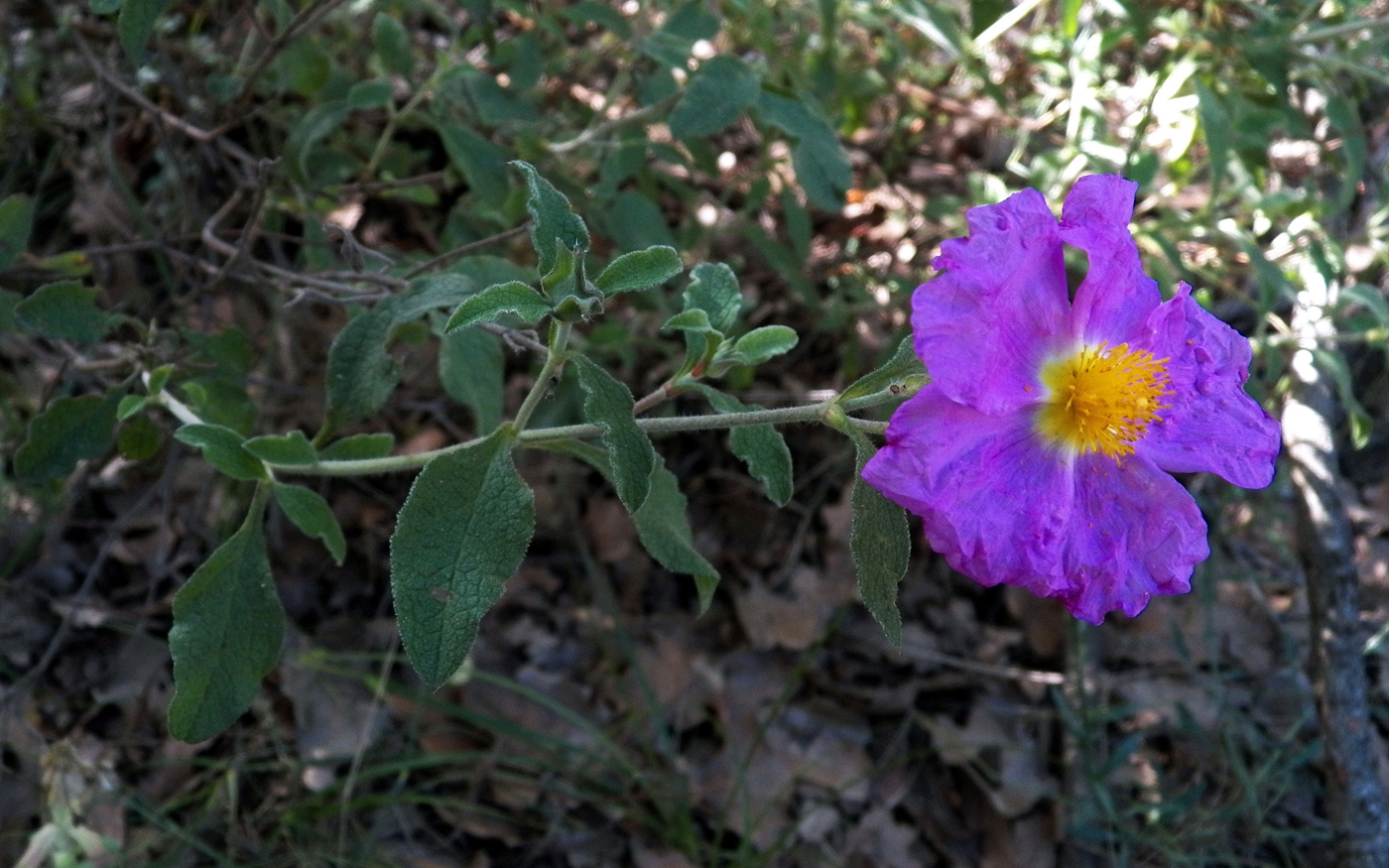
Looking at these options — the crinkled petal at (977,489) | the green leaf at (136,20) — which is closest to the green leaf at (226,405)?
the green leaf at (136,20)

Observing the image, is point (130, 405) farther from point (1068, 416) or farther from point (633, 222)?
point (1068, 416)

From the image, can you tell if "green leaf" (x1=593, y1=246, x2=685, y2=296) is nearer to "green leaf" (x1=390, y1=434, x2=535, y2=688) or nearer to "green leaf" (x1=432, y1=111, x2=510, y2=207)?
"green leaf" (x1=390, y1=434, x2=535, y2=688)

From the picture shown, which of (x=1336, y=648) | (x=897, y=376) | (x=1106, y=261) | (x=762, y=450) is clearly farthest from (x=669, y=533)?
(x=1336, y=648)

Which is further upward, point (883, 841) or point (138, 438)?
point (138, 438)

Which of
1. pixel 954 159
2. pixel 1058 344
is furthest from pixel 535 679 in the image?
pixel 954 159

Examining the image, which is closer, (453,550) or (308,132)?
(453,550)

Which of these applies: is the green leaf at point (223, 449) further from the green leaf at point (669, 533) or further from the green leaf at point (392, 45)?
the green leaf at point (392, 45)
